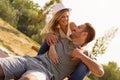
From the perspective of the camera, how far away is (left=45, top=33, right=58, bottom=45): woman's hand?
5.30 metres

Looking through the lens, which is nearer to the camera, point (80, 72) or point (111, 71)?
point (80, 72)

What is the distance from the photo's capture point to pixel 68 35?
534 centimetres

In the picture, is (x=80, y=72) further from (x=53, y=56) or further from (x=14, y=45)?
(x=14, y=45)

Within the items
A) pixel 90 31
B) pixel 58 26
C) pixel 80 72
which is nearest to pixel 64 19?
pixel 58 26

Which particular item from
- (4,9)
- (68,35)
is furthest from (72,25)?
(4,9)

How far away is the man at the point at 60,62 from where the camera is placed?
4740 millimetres

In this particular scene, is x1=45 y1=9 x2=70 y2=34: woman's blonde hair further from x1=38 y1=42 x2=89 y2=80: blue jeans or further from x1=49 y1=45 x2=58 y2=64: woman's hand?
x1=38 y1=42 x2=89 y2=80: blue jeans

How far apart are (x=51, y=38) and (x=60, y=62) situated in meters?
0.52

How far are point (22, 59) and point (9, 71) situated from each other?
0.94ft

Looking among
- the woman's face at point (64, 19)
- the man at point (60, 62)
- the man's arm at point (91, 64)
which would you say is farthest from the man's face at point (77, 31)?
the man's arm at point (91, 64)

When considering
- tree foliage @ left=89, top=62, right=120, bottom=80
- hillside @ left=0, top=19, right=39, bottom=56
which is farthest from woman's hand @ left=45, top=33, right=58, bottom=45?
tree foliage @ left=89, top=62, right=120, bottom=80

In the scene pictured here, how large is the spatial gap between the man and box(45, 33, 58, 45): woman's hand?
0.07 metres

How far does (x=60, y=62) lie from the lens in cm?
497

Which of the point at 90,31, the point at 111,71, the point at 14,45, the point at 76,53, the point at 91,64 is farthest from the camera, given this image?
the point at 111,71
